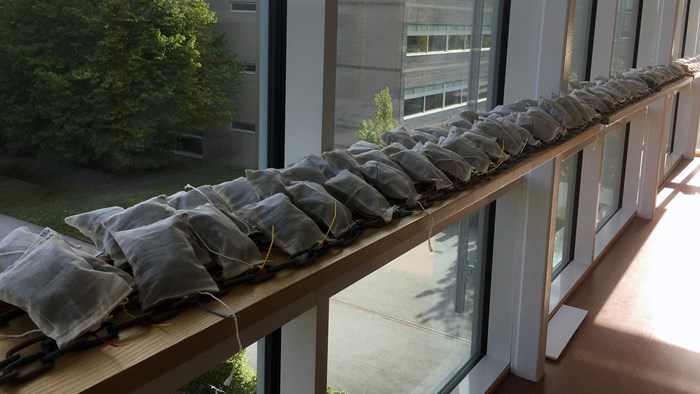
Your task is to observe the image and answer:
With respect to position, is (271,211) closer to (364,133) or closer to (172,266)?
(172,266)

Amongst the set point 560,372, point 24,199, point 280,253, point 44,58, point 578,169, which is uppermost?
point 44,58

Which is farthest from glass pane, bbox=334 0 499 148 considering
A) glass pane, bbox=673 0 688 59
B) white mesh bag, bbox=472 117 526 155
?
glass pane, bbox=673 0 688 59

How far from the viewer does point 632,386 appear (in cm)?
328

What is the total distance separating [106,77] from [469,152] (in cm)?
117

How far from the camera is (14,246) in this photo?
3.34 feet

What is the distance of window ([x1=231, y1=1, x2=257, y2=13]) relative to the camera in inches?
63.2

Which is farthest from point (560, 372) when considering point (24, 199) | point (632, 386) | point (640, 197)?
point (640, 197)

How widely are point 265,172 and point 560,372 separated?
254 centimetres

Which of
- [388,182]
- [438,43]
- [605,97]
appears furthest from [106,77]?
[605,97]

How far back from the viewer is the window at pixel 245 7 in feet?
5.27

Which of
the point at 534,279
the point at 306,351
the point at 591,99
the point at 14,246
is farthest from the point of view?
the point at 591,99

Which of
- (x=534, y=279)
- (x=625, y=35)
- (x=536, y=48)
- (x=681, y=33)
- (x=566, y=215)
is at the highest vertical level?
(x=681, y=33)

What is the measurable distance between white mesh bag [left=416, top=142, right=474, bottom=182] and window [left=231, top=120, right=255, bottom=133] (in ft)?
1.69

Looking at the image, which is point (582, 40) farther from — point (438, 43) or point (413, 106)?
point (413, 106)
